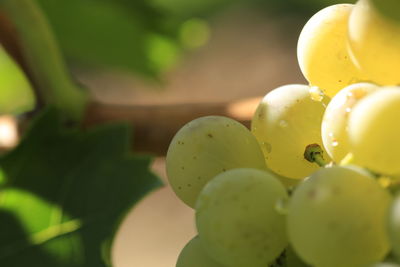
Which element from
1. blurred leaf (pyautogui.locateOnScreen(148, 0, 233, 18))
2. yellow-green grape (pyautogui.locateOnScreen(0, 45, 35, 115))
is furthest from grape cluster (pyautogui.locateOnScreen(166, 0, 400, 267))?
blurred leaf (pyautogui.locateOnScreen(148, 0, 233, 18))

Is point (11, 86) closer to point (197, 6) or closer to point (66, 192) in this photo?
point (66, 192)

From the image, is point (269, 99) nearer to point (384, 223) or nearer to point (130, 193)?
point (384, 223)

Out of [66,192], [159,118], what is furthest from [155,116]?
[66,192]

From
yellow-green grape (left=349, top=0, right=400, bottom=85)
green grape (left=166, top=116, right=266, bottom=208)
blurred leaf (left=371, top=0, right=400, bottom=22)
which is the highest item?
blurred leaf (left=371, top=0, right=400, bottom=22)

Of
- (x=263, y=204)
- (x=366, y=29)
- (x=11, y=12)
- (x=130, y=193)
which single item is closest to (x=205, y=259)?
(x=263, y=204)

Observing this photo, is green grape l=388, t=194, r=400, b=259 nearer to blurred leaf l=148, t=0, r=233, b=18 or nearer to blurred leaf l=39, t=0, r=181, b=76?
blurred leaf l=39, t=0, r=181, b=76
